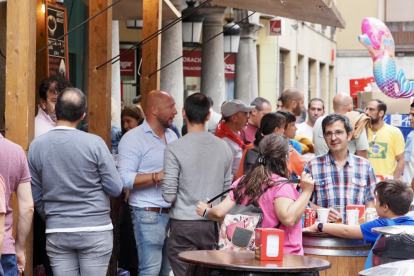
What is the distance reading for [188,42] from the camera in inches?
691

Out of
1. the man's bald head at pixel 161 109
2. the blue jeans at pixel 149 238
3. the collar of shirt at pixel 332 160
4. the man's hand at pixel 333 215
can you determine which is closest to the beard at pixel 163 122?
the man's bald head at pixel 161 109

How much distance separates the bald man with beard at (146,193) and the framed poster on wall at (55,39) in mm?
1729

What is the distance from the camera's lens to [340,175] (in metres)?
7.15

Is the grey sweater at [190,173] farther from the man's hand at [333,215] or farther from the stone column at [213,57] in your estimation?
the stone column at [213,57]

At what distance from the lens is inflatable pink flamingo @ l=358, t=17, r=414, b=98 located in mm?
12812

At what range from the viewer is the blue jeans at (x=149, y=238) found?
23.6 feet

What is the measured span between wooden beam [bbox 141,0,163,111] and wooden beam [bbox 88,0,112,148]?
6.09ft

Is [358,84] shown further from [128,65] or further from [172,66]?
[172,66]

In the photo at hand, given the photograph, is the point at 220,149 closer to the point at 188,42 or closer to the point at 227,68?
the point at 188,42

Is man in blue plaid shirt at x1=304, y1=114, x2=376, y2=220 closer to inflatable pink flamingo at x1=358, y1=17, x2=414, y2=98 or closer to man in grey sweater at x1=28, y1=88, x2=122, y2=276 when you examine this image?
man in grey sweater at x1=28, y1=88, x2=122, y2=276

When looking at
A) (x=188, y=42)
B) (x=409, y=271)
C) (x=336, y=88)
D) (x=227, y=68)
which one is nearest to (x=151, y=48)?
(x=409, y=271)

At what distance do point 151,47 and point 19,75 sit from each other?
12.2 ft

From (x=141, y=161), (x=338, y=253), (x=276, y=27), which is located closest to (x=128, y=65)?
(x=276, y=27)

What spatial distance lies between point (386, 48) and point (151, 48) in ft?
15.3
